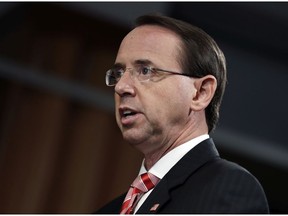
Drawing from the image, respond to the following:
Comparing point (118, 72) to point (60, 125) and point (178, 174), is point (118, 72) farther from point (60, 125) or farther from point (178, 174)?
point (60, 125)

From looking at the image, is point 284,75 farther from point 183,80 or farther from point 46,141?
point 183,80

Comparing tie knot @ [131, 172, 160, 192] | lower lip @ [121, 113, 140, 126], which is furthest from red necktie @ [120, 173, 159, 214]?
lower lip @ [121, 113, 140, 126]

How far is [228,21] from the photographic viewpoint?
11.6 ft

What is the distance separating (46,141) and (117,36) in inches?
26.0

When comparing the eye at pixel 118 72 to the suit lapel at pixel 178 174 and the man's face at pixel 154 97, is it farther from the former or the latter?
the suit lapel at pixel 178 174

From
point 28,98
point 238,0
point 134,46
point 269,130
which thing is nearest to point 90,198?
point 28,98

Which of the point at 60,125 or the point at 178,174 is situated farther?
the point at 60,125

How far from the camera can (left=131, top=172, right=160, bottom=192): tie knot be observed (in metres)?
1.49

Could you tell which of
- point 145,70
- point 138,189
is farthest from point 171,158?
point 145,70

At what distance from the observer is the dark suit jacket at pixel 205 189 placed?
130 cm

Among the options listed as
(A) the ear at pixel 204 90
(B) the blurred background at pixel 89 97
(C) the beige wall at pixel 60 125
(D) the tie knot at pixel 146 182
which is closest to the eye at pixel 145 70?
(A) the ear at pixel 204 90

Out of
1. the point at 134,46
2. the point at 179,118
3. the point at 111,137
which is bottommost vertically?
the point at 111,137

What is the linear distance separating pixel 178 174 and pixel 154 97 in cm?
18

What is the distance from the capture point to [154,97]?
1523 millimetres
